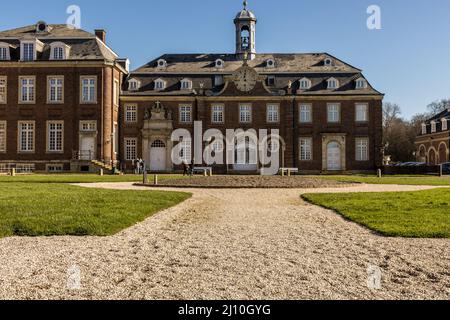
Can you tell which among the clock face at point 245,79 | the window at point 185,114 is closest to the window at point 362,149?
the clock face at point 245,79

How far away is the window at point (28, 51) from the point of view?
39.7 m

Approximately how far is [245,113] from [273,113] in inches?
99.9

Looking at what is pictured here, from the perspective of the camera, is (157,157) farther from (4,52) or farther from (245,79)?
(4,52)

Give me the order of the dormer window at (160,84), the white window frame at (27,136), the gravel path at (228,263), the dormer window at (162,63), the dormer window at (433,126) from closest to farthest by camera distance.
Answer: the gravel path at (228,263), the white window frame at (27,136), the dormer window at (160,84), the dormer window at (162,63), the dormer window at (433,126)

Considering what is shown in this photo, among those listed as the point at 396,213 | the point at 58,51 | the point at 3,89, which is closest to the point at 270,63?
the point at 58,51

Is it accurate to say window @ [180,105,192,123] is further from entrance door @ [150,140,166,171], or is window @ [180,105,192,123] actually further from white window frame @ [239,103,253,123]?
white window frame @ [239,103,253,123]

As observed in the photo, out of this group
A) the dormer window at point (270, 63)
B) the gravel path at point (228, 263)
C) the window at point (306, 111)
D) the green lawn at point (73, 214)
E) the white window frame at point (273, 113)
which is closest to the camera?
the gravel path at point (228, 263)

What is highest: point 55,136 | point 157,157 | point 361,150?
point 55,136

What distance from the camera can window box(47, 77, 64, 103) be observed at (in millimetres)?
39969

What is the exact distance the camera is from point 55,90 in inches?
1578

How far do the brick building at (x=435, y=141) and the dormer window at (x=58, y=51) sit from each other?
1666 inches

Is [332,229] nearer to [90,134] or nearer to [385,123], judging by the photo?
[90,134]

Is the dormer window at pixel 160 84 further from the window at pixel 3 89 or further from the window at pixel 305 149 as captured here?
the window at pixel 305 149
